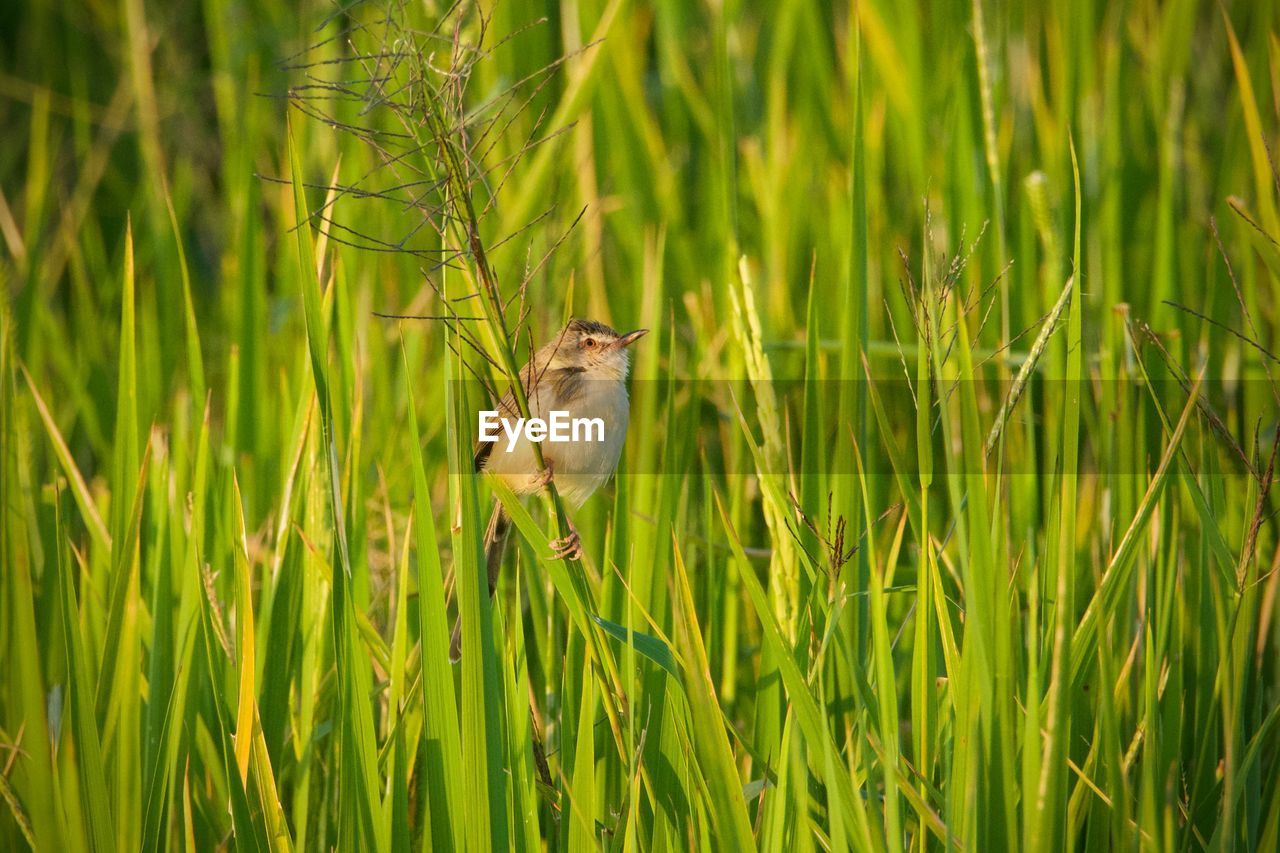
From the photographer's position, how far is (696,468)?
257 cm

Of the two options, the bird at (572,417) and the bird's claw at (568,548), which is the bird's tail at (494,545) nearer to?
the bird at (572,417)

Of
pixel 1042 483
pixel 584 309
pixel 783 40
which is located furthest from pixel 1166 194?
pixel 584 309

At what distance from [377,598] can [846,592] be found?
87 cm

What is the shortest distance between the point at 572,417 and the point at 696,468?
675 millimetres

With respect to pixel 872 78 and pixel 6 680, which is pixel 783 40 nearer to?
pixel 872 78

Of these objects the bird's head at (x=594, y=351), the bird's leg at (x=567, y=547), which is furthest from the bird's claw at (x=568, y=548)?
the bird's head at (x=594, y=351)

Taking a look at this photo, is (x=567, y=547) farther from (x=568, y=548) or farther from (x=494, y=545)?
(x=494, y=545)

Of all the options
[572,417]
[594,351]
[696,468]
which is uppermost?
[594,351]

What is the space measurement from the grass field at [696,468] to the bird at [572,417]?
8 centimetres

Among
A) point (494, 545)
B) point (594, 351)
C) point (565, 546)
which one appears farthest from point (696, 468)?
point (565, 546)

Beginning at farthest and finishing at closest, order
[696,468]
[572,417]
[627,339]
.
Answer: [696,468]
[627,339]
[572,417]

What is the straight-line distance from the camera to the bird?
1758 mm

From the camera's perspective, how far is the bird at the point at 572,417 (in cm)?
176

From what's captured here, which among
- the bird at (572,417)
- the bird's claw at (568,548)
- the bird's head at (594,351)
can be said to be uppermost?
the bird's head at (594,351)
